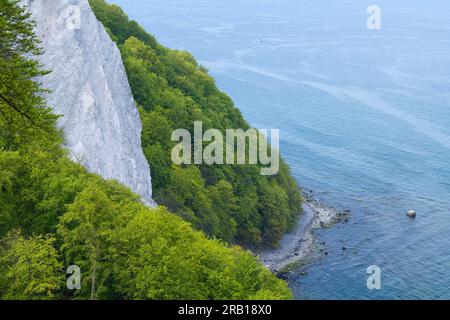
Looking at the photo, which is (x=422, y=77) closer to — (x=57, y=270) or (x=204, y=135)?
(x=204, y=135)

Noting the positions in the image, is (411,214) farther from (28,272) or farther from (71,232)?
(28,272)

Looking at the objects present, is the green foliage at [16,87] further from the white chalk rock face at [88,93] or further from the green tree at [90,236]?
the white chalk rock face at [88,93]

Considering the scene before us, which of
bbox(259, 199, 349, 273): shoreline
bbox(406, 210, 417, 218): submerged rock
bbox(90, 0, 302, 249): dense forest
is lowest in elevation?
bbox(259, 199, 349, 273): shoreline

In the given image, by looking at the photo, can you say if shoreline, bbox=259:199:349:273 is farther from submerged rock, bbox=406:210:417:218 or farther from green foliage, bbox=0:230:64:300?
green foliage, bbox=0:230:64:300

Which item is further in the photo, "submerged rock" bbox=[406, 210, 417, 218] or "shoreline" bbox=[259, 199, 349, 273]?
"submerged rock" bbox=[406, 210, 417, 218]

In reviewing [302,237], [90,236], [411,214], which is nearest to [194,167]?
[302,237]

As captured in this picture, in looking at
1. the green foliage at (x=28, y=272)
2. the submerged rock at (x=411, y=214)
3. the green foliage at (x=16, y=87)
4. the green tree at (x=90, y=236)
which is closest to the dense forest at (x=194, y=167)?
the submerged rock at (x=411, y=214)

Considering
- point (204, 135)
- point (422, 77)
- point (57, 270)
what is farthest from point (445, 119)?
point (57, 270)

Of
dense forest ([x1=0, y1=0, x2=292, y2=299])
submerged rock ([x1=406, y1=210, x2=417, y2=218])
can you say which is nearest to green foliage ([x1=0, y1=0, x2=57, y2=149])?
dense forest ([x1=0, y1=0, x2=292, y2=299])
